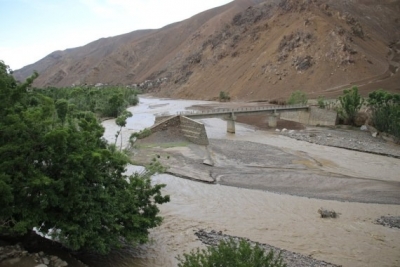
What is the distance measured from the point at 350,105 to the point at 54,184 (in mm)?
52729

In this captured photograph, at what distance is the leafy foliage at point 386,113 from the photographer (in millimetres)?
47406

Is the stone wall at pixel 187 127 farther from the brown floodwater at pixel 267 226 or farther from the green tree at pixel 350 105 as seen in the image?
the green tree at pixel 350 105

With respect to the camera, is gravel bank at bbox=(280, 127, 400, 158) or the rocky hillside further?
the rocky hillside

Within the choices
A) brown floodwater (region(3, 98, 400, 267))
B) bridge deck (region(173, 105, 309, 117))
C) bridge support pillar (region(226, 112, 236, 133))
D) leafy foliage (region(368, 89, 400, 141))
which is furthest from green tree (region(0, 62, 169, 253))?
leafy foliage (region(368, 89, 400, 141))

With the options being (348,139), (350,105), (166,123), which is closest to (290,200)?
(166,123)

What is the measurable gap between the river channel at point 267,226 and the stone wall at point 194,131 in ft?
41.6

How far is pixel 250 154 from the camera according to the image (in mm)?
37938

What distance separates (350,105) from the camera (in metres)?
57.7

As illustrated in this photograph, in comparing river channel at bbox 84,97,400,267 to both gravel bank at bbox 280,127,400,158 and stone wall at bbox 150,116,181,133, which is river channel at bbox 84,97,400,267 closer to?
gravel bank at bbox 280,127,400,158

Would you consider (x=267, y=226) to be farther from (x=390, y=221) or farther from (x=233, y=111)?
(x=233, y=111)

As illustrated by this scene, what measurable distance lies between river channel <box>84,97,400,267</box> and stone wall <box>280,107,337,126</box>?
1192 inches

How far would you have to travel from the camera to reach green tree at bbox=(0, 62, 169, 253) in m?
12.9

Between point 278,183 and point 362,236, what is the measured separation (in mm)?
9959

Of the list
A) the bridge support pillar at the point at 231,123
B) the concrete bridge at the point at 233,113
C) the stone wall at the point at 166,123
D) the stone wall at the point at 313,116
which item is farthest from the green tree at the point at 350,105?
the stone wall at the point at 166,123
